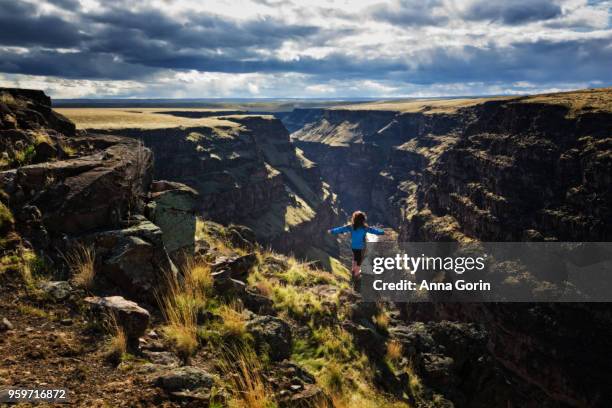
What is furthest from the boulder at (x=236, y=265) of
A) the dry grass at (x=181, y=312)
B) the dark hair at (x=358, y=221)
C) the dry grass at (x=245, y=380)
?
the dry grass at (x=245, y=380)

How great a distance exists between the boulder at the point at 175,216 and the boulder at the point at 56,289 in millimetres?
4294

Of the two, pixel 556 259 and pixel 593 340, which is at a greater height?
pixel 556 259

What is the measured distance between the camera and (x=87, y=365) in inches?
295

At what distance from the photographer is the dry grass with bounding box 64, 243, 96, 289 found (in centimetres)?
961

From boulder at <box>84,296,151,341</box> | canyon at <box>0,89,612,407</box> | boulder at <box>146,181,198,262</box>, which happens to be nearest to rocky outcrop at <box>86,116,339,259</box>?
canyon at <box>0,89,612,407</box>

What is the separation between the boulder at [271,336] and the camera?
10.5m

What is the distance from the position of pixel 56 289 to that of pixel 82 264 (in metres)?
1.11

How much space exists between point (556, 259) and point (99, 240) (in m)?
108

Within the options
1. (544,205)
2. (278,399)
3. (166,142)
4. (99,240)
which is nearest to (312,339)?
(278,399)

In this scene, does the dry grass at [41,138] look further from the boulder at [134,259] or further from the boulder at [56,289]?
the boulder at [56,289]

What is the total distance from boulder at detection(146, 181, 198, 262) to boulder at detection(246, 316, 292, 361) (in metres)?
4.06

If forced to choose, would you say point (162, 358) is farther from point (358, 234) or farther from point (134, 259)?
point (358, 234)

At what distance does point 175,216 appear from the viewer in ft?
49.1

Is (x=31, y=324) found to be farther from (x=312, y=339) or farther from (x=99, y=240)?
(x=312, y=339)
